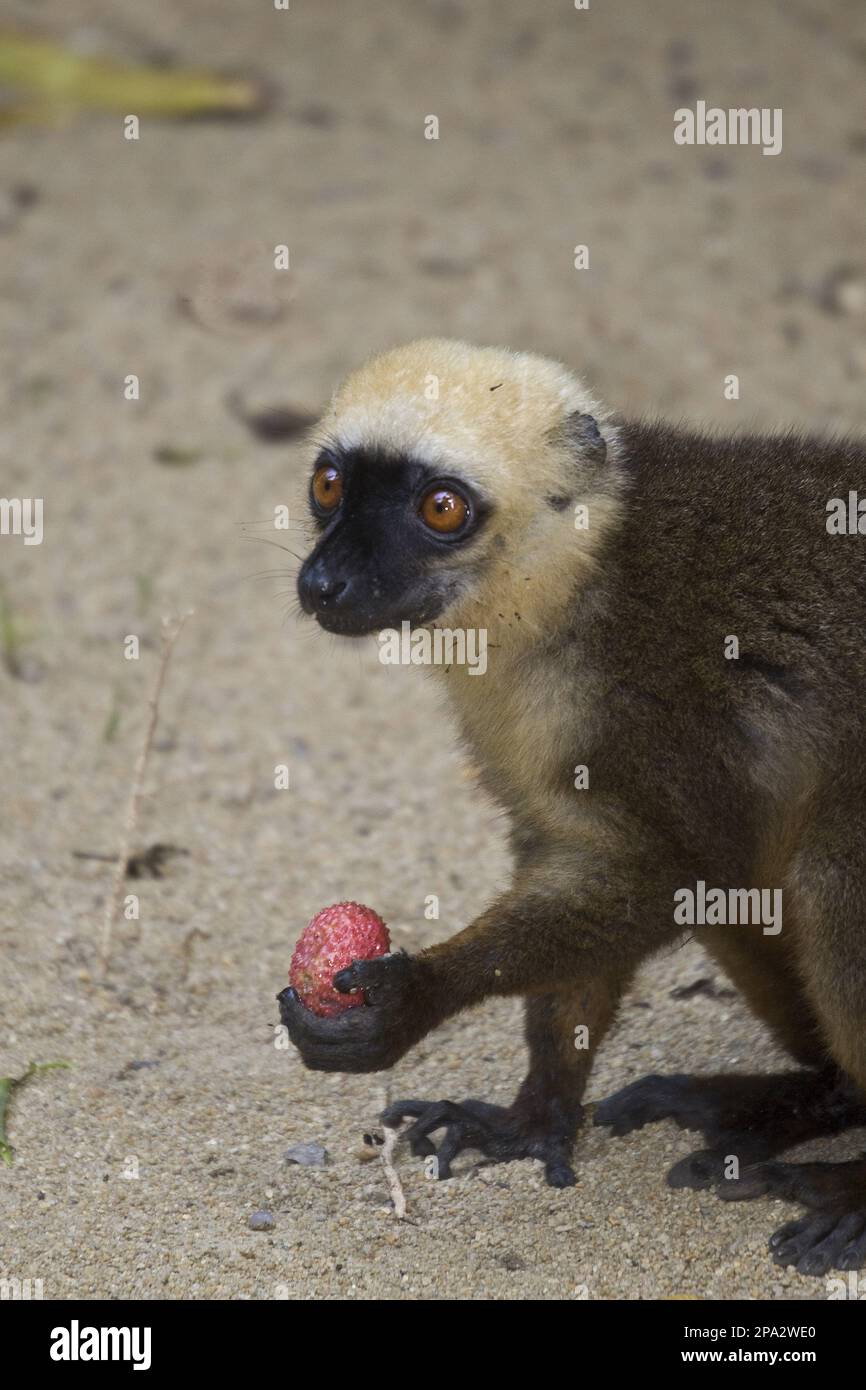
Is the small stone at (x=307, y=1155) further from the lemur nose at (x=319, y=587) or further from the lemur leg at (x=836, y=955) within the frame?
the lemur nose at (x=319, y=587)

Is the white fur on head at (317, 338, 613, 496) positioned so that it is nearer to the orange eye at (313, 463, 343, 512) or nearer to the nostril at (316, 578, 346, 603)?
the orange eye at (313, 463, 343, 512)

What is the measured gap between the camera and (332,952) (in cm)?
447

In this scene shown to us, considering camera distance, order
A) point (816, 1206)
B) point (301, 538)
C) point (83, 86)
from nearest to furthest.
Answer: point (816, 1206) → point (301, 538) → point (83, 86)

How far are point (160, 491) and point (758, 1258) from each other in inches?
221

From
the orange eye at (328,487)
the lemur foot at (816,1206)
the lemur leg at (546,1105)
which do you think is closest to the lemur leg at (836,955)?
the lemur foot at (816,1206)

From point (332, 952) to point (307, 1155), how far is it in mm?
891

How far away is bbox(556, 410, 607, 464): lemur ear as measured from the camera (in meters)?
4.77

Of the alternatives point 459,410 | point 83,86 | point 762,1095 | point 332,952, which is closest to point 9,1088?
point 332,952

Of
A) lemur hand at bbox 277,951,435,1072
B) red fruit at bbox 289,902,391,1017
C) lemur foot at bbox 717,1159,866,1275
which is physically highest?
red fruit at bbox 289,902,391,1017

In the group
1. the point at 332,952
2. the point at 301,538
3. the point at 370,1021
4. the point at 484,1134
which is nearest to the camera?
the point at 370,1021

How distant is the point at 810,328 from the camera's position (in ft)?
32.3

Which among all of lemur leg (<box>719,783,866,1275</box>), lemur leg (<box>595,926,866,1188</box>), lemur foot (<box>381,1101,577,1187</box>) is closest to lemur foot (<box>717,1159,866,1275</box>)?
lemur leg (<box>719,783,866,1275</box>)

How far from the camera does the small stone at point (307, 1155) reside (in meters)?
5.00

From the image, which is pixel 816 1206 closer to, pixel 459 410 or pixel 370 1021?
pixel 370 1021
